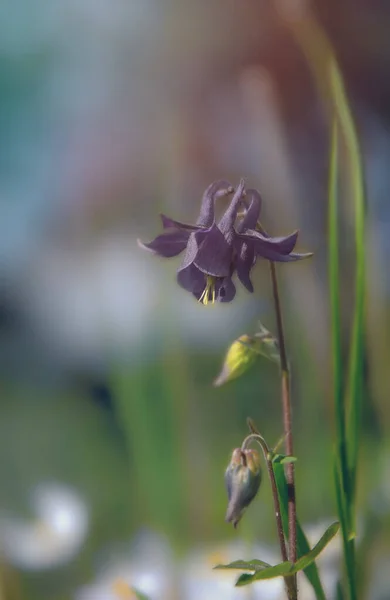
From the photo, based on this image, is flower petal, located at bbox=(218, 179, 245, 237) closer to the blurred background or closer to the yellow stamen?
the yellow stamen

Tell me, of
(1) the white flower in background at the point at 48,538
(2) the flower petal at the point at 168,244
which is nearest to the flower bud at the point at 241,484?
(2) the flower petal at the point at 168,244

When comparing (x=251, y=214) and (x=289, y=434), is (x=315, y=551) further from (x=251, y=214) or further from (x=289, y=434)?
(x=251, y=214)

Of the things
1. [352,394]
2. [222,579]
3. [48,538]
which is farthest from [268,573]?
[48,538]

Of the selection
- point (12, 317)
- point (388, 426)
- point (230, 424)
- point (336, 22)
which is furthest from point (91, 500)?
point (336, 22)

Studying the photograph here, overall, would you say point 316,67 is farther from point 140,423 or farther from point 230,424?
point 230,424

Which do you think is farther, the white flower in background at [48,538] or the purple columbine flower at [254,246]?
the white flower in background at [48,538]

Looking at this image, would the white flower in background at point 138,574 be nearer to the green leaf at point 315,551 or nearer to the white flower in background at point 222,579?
the white flower in background at point 222,579

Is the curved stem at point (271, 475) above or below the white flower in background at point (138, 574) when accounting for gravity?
above
